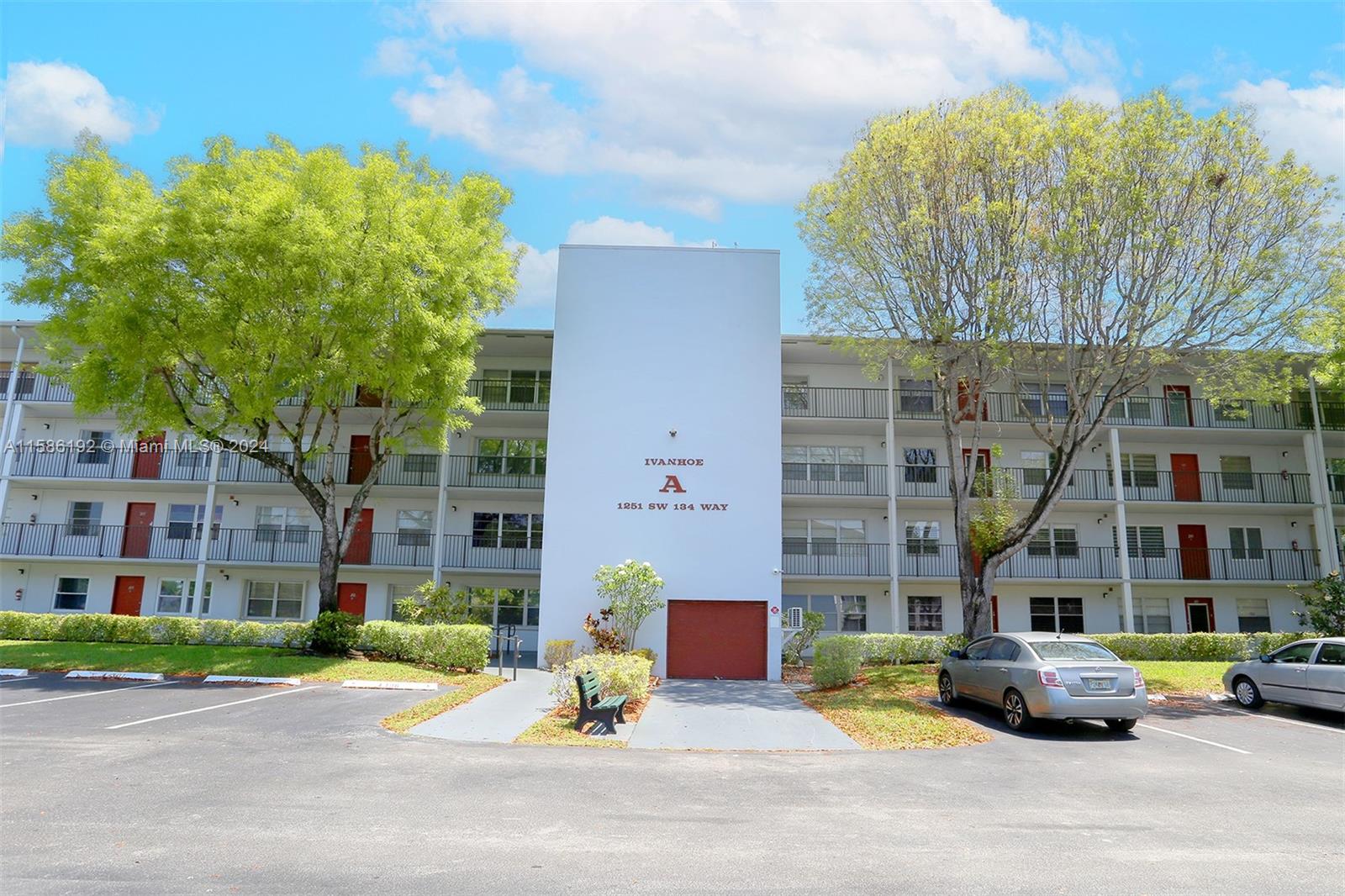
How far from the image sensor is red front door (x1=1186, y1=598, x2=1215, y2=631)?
83.0ft

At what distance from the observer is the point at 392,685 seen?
1598cm

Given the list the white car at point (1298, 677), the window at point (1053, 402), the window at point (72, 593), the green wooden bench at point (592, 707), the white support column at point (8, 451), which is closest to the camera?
the green wooden bench at point (592, 707)

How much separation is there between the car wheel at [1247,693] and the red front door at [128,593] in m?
31.0

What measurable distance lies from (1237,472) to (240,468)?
33.3m

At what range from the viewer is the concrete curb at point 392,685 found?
15.8 metres

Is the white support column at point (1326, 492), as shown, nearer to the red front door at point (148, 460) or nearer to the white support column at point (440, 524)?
the white support column at point (440, 524)

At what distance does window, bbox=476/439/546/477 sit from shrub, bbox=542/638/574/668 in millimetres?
6281

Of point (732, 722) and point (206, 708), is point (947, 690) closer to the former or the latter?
point (732, 722)

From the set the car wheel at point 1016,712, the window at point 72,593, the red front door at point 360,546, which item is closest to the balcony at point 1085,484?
the car wheel at point 1016,712

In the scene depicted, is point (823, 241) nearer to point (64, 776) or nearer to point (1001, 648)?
point (1001, 648)

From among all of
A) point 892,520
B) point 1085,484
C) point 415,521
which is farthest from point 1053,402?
point 415,521

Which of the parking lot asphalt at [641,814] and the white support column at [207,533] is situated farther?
the white support column at [207,533]

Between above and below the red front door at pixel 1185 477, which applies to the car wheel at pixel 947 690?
A: below

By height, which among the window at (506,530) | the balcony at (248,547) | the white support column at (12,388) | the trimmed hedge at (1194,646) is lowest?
the trimmed hedge at (1194,646)
